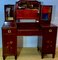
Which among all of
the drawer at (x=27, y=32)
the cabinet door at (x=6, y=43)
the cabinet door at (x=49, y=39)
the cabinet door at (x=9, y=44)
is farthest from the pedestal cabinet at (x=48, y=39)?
the cabinet door at (x=6, y=43)

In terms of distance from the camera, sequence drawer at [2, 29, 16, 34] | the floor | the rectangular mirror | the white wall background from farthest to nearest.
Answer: the white wall background < the rectangular mirror < the floor < drawer at [2, 29, 16, 34]

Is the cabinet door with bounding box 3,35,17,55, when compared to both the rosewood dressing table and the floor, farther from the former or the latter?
the floor

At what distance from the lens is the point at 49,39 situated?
3.13m

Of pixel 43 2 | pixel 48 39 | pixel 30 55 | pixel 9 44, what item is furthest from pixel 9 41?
pixel 43 2

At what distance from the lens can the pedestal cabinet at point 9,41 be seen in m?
2.97

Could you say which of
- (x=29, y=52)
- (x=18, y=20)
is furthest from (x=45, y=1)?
(x=29, y=52)

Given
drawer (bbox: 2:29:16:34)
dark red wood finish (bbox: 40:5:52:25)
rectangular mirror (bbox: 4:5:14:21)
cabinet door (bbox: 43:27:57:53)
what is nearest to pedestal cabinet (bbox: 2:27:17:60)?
drawer (bbox: 2:29:16:34)

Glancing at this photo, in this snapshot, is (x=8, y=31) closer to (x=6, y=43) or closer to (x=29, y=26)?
(x=6, y=43)

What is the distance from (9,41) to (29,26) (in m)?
0.64

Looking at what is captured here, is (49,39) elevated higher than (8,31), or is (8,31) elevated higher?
(8,31)

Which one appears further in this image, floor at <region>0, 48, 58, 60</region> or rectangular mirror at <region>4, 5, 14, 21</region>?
rectangular mirror at <region>4, 5, 14, 21</region>

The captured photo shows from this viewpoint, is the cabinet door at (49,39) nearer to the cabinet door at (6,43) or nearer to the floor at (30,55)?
the floor at (30,55)

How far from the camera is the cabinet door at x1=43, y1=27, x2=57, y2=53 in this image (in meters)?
3.08

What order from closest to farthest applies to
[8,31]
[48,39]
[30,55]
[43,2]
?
[8,31], [48,39], [30,55], [43,2]
